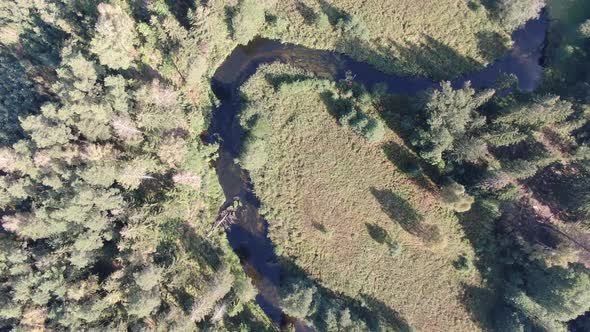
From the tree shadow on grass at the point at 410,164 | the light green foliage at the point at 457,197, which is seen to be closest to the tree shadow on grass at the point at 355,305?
the light green foliage at the point at 457,197

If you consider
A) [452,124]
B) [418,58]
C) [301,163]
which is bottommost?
[301,163]

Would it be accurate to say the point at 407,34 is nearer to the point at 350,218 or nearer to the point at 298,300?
the point at 350,218

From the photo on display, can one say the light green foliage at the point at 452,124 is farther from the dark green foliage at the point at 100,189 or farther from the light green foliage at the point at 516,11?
the dark green foliage at the point at 100,189

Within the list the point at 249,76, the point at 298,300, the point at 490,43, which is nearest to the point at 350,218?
the point at 298,300

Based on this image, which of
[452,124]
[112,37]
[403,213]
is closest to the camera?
[112,37]

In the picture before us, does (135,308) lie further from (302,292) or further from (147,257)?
(302,292)

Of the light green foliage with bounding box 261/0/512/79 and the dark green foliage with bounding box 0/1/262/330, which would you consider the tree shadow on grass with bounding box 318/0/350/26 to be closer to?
the light green foliage with bounding box 261/0/512/79

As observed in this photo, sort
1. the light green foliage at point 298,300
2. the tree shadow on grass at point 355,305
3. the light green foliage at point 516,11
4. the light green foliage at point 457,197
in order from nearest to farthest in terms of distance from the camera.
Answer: the light green foliage at point 298,300
the light green foliage at point 457,197
the light green foliage at point 516,11
the tree shadow on grass at point 355,305
